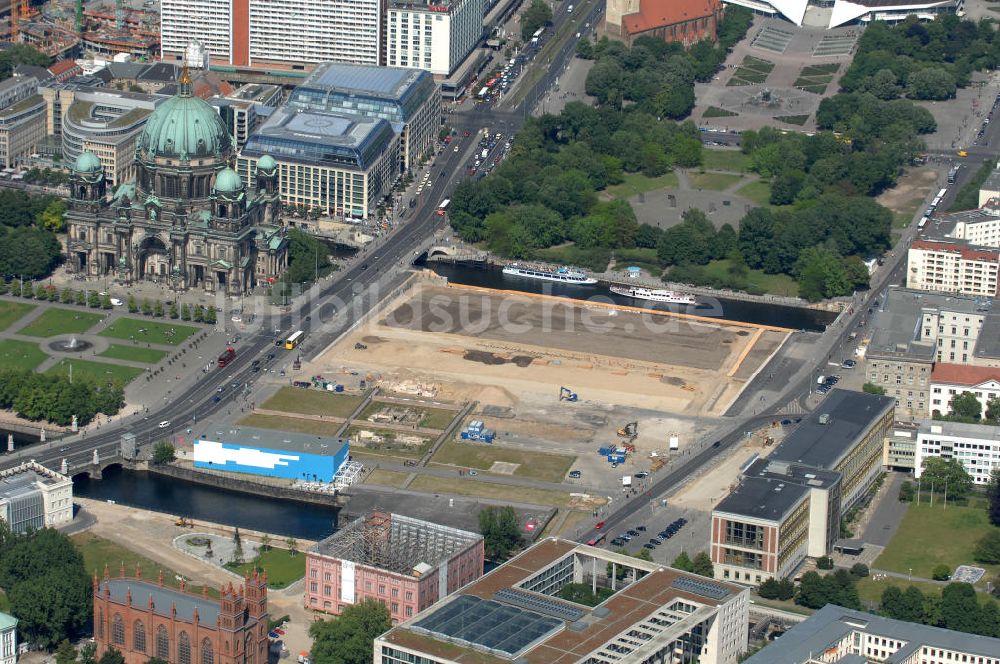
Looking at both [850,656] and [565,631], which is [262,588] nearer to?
[565,631]

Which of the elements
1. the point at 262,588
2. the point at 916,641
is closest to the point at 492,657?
the point at 262,588

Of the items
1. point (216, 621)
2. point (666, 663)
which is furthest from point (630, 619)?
point (216, 621)

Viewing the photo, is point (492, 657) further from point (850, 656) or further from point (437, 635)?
point (850, 656)

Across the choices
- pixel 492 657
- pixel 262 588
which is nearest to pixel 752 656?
pixel 492 657

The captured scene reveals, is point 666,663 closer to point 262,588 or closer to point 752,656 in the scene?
point 752,656

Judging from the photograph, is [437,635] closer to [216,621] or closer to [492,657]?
[492,657]

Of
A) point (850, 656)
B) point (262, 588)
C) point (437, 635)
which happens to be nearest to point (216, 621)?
point (262, 588)
